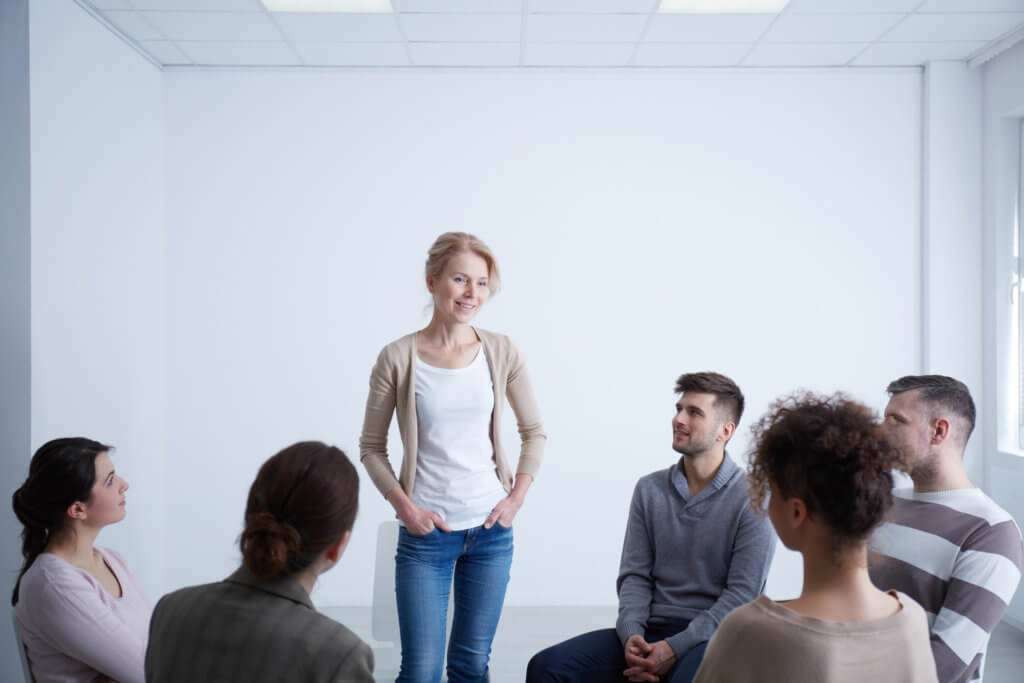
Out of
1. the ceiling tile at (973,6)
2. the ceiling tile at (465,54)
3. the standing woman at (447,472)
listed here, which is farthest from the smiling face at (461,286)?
the ceiling tile at (973,6)

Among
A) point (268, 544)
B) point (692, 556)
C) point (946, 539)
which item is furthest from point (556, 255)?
point (268, 544)

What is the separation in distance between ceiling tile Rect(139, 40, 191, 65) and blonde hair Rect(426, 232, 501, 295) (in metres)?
2.48

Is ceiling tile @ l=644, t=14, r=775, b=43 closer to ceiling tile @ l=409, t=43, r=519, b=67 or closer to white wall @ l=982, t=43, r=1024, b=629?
ceiling tile @ l=409, t=43, r=519, b=67

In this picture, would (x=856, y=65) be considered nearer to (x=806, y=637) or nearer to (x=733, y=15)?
(x=733, y=15)

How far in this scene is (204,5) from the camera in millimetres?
3465

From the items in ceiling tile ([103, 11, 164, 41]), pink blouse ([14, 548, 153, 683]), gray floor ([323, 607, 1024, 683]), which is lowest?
gray floor ([323, 607, 1024, 683])

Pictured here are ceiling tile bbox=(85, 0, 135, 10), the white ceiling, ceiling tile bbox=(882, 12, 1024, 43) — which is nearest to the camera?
ceiling tile bbox=(85, 0, 135, 10)

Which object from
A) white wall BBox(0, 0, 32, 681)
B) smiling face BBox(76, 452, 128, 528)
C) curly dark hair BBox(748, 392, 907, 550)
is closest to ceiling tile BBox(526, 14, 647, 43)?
white wall BBox(0, 0, 32, 681)

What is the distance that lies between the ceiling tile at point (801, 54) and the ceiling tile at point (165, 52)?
9.68ft

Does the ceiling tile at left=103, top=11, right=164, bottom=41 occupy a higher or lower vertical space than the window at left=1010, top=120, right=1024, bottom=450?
higher

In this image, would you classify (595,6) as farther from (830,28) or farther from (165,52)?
(165,52)

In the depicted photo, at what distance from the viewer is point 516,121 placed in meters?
4.21

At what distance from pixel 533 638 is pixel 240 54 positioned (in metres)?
3.29

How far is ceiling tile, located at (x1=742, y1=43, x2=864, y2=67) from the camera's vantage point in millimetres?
3920
